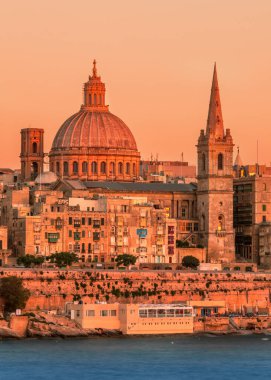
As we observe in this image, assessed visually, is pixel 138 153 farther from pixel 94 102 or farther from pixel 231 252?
pixel 231 252

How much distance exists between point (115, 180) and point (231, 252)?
12.9 meters

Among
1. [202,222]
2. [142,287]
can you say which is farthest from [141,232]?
[142,287]

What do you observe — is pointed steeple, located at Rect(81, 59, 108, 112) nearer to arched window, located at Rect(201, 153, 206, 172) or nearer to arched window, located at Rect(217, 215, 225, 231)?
arched window, located at Rect(201, 153, 206, 172)

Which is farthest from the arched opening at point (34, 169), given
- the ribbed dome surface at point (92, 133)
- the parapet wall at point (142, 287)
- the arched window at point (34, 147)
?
the parapet wall at point (142, 287)

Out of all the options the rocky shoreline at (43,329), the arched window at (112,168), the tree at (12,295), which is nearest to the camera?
the rocky shoreline at (43,329)

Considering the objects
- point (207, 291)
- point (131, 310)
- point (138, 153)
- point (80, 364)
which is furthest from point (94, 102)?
point (80, 364)

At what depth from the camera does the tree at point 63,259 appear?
5143 inches

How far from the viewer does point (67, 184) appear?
143625mm

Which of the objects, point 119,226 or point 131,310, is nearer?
point 131,310

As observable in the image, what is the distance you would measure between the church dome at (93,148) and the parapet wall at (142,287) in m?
21.6

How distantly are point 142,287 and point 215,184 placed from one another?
17285mm

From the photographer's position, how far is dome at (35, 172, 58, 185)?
14750 centimetres

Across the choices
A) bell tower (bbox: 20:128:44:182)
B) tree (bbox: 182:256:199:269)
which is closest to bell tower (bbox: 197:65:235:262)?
tree (bbox: 182:256:199:269)

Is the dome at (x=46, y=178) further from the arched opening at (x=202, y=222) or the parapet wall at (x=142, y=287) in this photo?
the parapet wall at (x=142, y=287)
